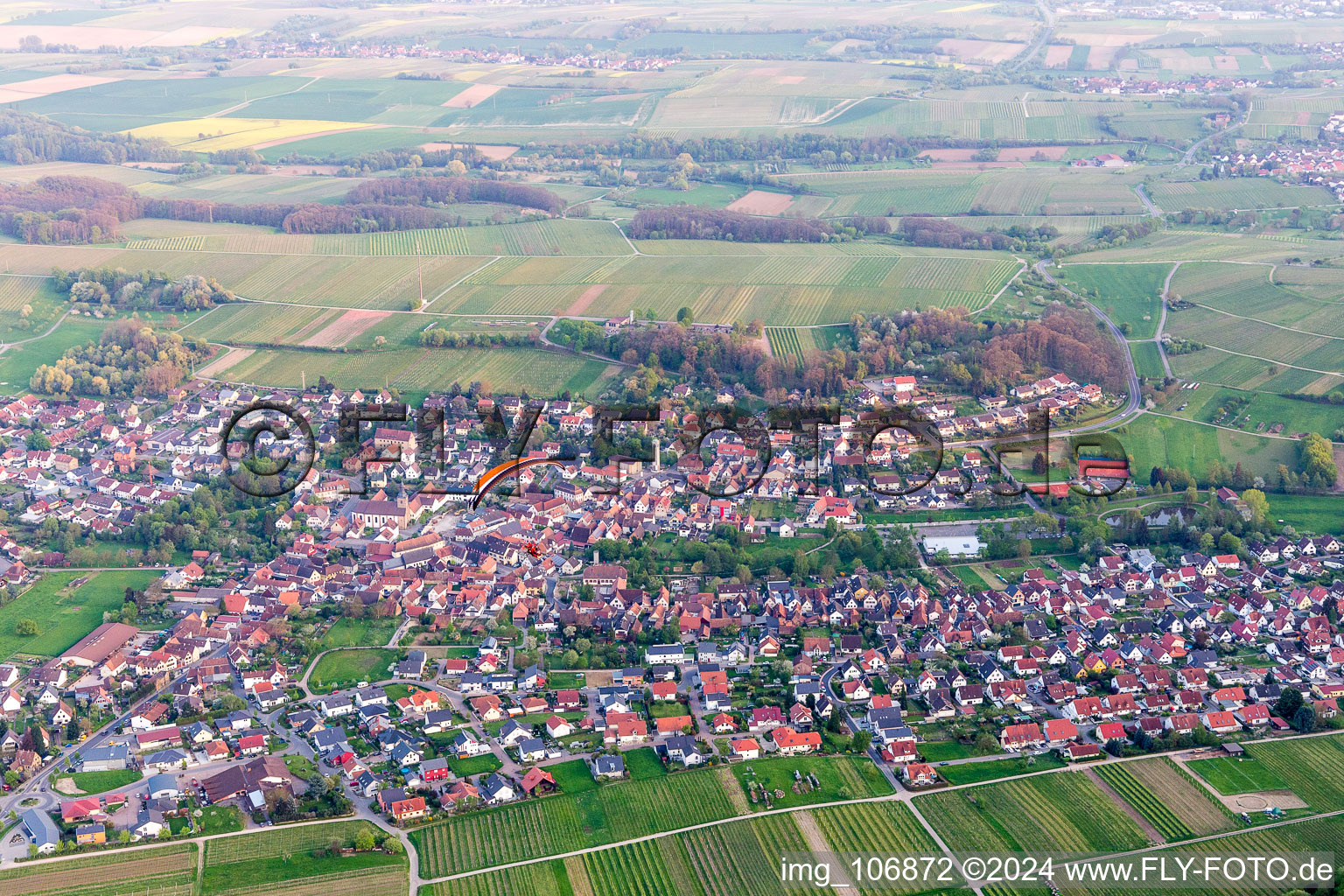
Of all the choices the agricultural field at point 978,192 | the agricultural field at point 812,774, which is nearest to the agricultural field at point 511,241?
the agricultural field at point 978,192

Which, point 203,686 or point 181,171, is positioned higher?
point 181,171

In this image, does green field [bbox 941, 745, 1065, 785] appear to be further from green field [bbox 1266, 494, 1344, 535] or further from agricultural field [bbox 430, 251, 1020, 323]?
agricultural field [bbox 430, 251, 1020, 323]

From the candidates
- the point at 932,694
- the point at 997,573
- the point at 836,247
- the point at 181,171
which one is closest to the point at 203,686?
the point at 932,694

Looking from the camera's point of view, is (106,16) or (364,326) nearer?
(364,326)

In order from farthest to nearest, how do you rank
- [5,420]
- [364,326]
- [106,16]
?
[106,16] < [364,326] < [5,420]

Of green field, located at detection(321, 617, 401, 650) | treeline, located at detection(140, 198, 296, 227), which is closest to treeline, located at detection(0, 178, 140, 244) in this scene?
treeline, located at detection(140, 198, 296, 227)

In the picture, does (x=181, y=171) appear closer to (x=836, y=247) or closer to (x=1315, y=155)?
(x=836, y=247)
